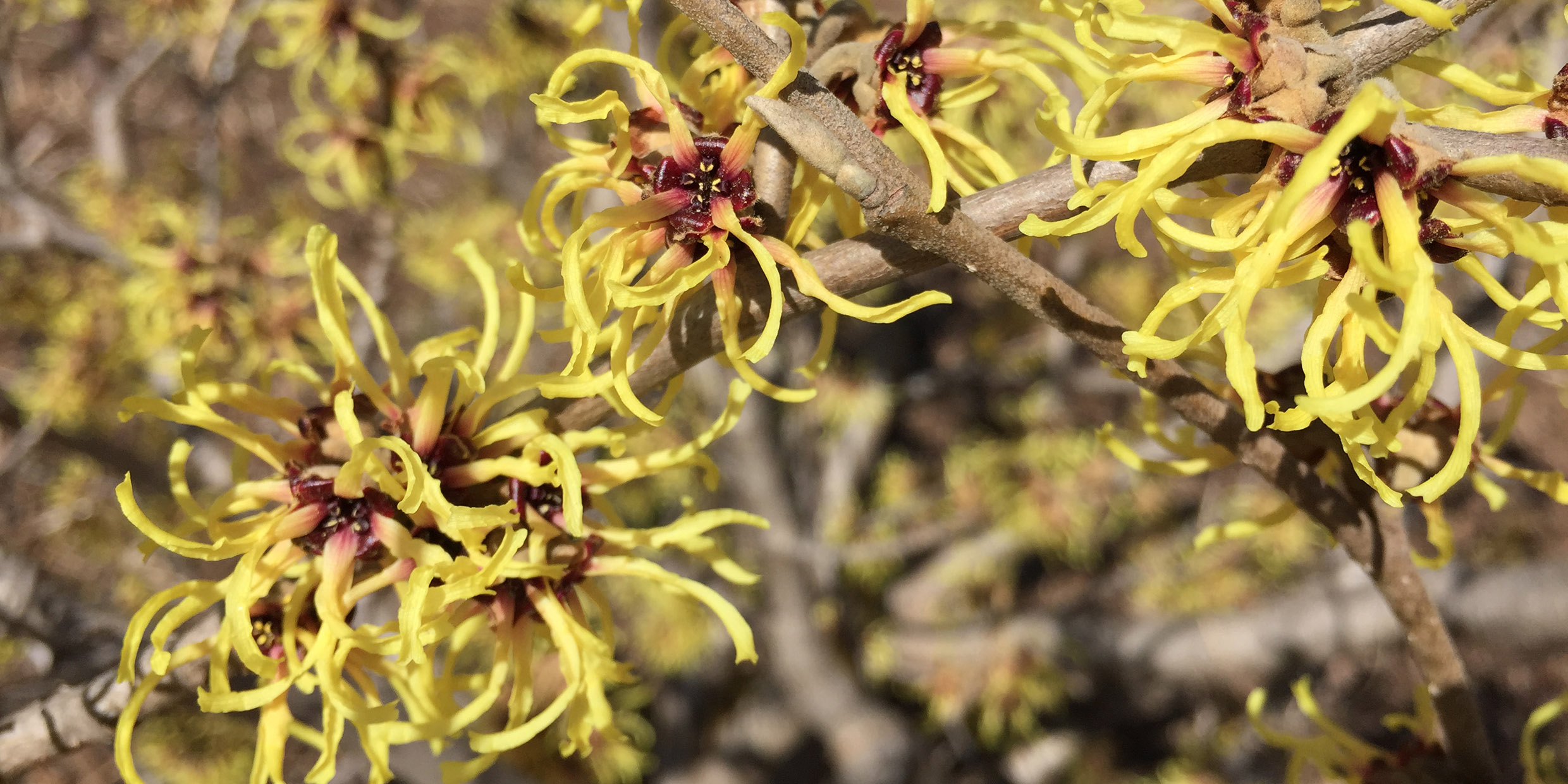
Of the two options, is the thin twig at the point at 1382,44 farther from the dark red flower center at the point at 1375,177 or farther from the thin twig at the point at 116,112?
the thin twig at the point at 116,112

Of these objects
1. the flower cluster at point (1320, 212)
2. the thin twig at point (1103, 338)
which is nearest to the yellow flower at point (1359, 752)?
the thin twig at point (1103, 338)

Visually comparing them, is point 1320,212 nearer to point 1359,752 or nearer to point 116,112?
point 1359,752

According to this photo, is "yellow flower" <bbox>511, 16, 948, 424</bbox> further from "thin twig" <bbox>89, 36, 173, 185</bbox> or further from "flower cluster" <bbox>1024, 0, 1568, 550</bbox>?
"thin twig" <bbox>89, 36, 173, 185</bbox>

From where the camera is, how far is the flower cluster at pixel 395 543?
52cm

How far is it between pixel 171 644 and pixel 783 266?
529 mm

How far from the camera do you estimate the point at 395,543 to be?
53cm

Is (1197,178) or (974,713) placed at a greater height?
(1197,178)

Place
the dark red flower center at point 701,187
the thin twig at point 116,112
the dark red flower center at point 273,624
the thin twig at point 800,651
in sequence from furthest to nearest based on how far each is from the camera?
1. the thin twig at point 800,651
2. the thin twig at point 116,112
3. the dark red flower center at point 273,624
4. the dark red flower center at point 701,187

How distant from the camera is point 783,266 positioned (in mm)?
500

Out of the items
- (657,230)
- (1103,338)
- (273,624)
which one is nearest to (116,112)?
(273,624)

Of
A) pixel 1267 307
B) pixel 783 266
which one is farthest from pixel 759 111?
pixel 1267 307

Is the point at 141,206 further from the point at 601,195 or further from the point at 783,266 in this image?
the point at 783,266

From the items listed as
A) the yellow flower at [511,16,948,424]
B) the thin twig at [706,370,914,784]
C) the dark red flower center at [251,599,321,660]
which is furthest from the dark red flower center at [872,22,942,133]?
the thin twig at [706,370,914,784]

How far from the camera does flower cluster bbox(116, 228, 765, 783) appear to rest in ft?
1.70
